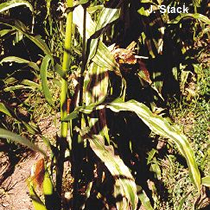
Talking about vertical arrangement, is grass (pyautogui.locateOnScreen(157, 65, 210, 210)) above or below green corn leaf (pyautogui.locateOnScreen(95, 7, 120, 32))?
below

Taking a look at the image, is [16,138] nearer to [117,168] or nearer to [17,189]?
[117,168]

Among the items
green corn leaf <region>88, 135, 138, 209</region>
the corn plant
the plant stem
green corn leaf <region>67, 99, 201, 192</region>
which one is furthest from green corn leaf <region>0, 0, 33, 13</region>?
green corn leaf <region>88, 135, 138, 209</region>

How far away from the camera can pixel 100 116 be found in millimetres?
1276

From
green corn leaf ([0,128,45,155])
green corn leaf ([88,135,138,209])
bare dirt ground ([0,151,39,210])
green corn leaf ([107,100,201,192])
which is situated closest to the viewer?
green corn leaf ([0,128,45,155])

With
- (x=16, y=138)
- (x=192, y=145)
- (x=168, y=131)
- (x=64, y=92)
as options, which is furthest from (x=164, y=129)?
(x=192, y=145)

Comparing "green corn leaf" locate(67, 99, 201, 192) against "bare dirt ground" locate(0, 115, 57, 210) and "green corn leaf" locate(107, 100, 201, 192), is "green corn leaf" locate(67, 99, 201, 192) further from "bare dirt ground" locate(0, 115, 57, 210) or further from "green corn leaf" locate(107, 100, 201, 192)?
"bare dirt ground" locate(0, 115, 57, 210)

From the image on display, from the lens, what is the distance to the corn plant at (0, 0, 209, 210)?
3.56 feet

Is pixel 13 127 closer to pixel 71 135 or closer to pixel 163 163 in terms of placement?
pixel 71 135

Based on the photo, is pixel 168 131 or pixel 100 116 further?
pixel 100 116

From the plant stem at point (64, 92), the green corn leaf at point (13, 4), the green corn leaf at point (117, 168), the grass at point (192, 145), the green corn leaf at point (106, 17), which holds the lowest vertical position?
the grass at point (192, 145)

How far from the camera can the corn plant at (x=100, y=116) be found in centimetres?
109

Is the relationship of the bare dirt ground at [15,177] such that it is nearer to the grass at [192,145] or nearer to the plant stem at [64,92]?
the plant stem at [64,92]

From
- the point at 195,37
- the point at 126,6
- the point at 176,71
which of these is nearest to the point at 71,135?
the point at 126,6

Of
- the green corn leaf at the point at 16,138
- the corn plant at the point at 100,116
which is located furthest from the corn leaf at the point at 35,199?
the green corn leaf at the point at 16,138
